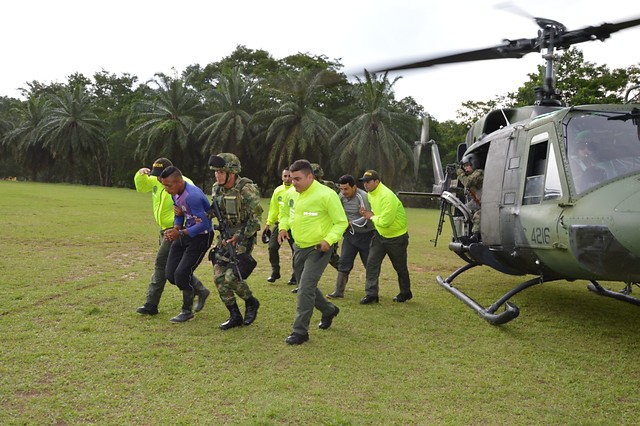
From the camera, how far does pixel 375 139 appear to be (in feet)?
138

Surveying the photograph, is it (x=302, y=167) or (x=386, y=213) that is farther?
(x=386, y=213)

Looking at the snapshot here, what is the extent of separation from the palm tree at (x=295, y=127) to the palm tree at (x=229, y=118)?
66.3 inches

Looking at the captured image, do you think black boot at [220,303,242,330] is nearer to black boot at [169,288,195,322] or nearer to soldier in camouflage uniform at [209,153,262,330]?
soldier in camouflage uniform at [209,153,262,330]

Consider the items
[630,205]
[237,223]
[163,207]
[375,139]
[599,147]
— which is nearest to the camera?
[630,205]

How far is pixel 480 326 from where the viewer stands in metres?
6.71

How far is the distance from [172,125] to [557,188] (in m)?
44.6

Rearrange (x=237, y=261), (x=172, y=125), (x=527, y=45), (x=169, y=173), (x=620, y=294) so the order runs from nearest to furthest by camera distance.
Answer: (x=169, y=173)
(x=237, y=261)
(x=527, y=45)
(x=620, y=294)
(x=172, y=125)

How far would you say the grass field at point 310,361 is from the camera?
161 inches

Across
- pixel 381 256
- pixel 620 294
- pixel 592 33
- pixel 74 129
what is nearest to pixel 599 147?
pixel 592 33

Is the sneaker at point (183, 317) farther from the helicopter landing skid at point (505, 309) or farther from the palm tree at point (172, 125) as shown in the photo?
the palm tree at point (172, 125)

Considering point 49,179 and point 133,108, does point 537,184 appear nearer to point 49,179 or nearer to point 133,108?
point 133,108

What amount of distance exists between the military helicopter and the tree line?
2269 cm

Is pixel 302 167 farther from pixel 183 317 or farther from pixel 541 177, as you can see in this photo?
pixel 541 177

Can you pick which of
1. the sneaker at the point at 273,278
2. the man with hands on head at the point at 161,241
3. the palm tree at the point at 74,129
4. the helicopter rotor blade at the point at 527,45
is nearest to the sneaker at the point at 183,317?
the man with hands on head at the point at 161,241
